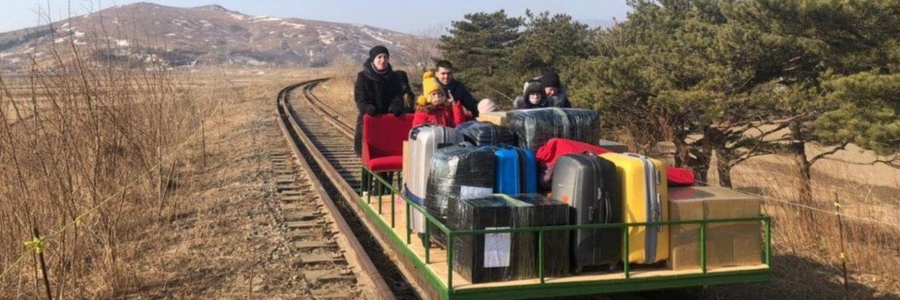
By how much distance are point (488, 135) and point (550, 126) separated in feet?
1.93

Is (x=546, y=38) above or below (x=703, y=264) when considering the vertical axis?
above

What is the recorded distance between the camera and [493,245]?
4414 mm

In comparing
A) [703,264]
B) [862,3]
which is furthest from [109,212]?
[862,3]

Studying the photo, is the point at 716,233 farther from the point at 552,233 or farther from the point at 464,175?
the point at 464,175

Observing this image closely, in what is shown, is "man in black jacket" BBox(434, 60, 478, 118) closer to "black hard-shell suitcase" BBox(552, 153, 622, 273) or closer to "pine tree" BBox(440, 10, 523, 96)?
"black hard-shell suitcase" BBox(552, 153, 622, 273)

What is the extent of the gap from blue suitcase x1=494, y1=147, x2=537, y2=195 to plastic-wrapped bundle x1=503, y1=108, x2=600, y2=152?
865mm

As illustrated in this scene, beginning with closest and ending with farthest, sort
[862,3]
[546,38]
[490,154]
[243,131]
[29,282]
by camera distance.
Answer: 1. [490,154]
2. [29,282]
3. [862,3]
4. [243,131]
5. [546,38]

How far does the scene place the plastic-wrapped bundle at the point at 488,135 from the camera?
18.4 feet

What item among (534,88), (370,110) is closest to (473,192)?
(534,88)

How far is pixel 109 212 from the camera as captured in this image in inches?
264

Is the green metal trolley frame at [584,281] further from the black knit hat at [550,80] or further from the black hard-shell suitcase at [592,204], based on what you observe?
the black knit hat at [550,80]

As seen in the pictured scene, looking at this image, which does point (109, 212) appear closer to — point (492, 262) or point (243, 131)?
point (492, 262)

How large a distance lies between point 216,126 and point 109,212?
14.6m

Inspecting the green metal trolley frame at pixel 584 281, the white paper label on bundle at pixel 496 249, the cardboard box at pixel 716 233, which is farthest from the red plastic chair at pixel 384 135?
the cardboard box at pixel 716 233
